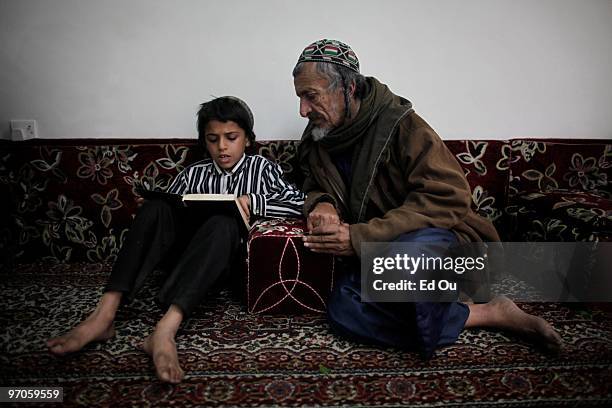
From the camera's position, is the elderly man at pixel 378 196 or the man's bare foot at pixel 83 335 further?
the elderly man at pixel 378 196

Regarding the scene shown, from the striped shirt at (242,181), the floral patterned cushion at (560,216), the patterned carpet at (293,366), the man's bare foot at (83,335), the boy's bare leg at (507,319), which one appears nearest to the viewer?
the patterned carpet at (293,366)

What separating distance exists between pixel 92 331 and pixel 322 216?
0.85 meters

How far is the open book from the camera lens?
1.56 m

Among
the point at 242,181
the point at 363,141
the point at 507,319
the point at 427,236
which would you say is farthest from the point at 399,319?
the point at 242,181

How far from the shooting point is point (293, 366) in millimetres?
1402

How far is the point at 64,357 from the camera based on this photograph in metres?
1.41

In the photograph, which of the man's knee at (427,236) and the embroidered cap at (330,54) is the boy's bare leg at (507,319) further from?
the embroidered cap at (330,54)

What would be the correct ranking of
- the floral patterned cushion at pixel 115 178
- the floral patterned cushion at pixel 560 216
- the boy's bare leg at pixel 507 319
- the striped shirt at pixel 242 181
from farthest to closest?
the floral patterned cushion at pixel 115 178 < the striped shirt at pixel 242 181 < the floral patterned cushion at pixel 560 216 < the boy's bare leg at pixel 507 319

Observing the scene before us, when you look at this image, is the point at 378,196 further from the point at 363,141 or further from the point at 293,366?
the point at 293,366

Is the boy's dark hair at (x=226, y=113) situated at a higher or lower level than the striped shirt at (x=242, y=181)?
higher

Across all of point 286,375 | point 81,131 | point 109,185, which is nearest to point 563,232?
point 286,375

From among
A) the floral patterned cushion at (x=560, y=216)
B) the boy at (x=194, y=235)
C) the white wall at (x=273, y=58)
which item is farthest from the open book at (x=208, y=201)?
the floral patterned cushion at (x=560, y=216)

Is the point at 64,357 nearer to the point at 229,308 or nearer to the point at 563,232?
the point at 229,308

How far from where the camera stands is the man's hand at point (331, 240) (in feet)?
5.17
